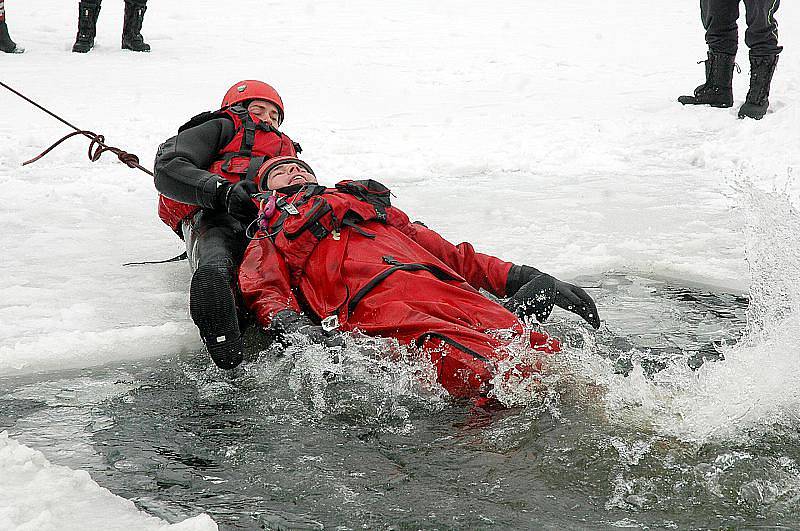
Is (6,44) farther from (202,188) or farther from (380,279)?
(380,279)

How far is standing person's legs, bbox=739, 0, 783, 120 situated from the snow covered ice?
0.87ft

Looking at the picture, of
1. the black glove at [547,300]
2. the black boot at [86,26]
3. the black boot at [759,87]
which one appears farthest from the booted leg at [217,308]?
the black boot at [86,26]

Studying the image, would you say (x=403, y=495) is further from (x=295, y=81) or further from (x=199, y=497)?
(x=295, y=81)

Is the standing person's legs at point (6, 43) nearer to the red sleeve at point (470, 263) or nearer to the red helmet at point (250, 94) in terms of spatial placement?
the red helmet at point (250, 94)

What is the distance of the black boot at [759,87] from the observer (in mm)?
8234

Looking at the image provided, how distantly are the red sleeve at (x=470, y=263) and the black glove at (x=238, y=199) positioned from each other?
798 mm

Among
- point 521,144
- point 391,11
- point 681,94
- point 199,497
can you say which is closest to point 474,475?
point 199,497

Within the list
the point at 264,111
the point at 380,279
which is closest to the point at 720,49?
the point at 264,111

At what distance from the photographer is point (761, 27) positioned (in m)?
8.14

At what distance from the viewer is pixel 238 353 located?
12.0 feet

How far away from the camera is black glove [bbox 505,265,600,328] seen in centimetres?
388

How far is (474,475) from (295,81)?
824 cm

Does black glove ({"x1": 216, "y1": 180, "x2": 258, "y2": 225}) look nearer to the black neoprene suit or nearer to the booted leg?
the black neoprene suit

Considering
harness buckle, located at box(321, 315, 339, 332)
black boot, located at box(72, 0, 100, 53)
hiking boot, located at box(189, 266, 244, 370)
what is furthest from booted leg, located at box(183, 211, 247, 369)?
black boot, located at box(72, 0, 100, 53)
